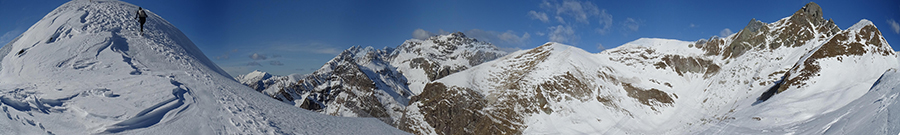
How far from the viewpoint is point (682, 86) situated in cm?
6266

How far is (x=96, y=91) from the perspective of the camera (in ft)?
31.6

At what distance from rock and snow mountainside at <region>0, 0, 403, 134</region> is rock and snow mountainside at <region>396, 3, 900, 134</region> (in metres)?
33.0

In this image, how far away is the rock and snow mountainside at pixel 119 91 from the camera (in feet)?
27.2

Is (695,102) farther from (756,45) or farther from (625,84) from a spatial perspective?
(756,45)

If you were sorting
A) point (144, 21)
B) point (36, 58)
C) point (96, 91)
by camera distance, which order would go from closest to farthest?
point (96, 91)
point (36, 58)
point (144, 21)

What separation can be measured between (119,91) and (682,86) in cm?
6881

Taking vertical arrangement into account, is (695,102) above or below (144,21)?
above

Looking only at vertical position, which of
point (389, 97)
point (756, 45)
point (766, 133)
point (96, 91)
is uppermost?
point (389, 97)

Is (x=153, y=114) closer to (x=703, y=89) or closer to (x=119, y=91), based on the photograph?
(x=119, y=91)

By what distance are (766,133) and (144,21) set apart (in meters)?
42.2

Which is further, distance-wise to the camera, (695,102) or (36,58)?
(695,102)

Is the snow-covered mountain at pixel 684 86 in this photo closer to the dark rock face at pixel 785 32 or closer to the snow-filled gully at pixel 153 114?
the dark rock face at pixel 785 32

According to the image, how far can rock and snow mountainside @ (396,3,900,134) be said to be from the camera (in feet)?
129

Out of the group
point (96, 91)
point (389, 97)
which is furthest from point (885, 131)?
point (389, 97)
